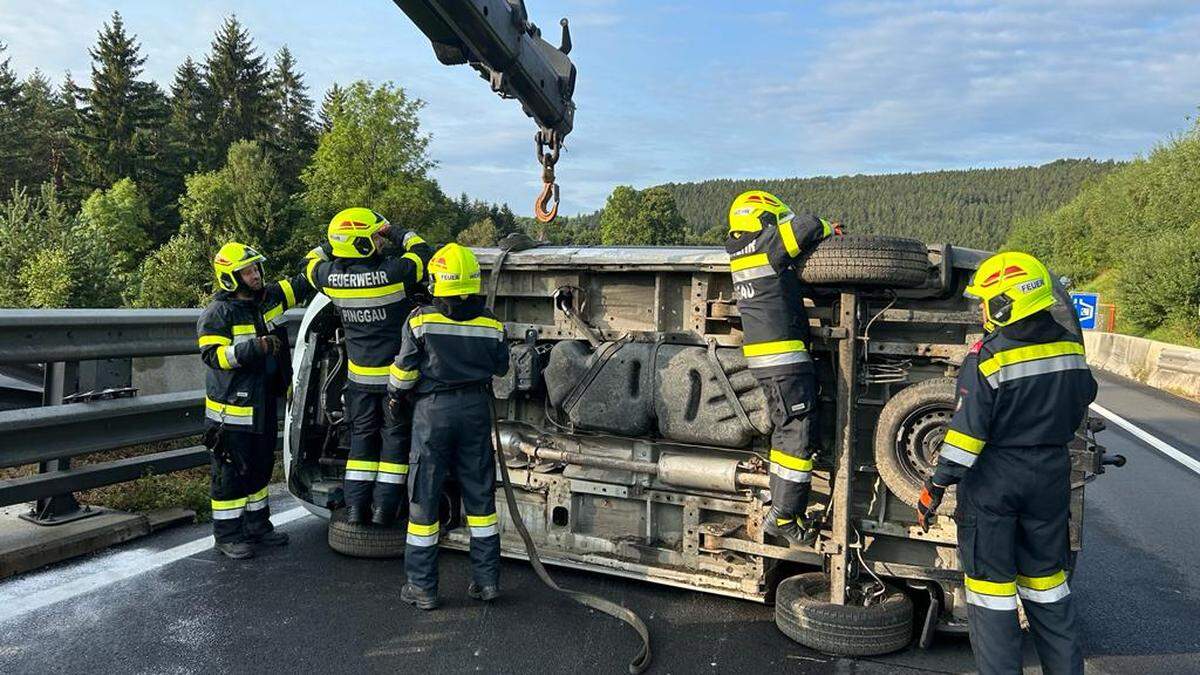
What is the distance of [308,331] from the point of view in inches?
200

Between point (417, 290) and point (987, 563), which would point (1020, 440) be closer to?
point (987, 563)

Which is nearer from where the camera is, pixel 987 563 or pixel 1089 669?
pixel 987 563

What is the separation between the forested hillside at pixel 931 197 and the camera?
118750 mm

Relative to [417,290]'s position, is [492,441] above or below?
below

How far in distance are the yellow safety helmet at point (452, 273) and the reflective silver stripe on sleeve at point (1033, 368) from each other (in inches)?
97.9

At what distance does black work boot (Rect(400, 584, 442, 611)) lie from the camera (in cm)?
407

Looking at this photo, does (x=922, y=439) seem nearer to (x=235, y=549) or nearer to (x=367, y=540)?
(x=367, y=540)

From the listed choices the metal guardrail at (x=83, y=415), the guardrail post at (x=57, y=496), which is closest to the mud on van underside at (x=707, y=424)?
the metal guardrail at (x=83, y=415)

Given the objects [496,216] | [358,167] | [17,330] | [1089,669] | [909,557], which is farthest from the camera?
[496,216]

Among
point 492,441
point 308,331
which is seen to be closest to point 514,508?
point 492,441

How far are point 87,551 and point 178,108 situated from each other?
62.7 m

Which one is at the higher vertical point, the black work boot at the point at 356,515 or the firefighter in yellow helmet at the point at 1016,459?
the firefighter in yellow helmet at the point at 1016,459

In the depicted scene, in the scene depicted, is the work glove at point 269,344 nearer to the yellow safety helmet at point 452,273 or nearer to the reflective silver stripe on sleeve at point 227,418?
the reflective silver stripe on sleeve at point 227,418

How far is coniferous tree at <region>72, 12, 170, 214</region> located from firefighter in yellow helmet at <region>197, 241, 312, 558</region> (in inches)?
2159
